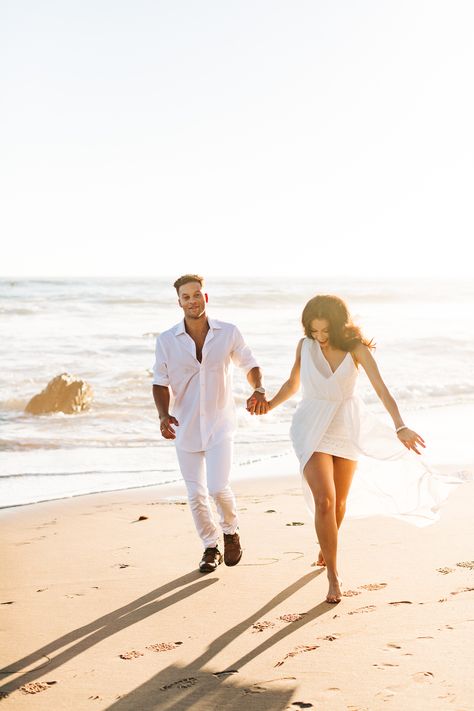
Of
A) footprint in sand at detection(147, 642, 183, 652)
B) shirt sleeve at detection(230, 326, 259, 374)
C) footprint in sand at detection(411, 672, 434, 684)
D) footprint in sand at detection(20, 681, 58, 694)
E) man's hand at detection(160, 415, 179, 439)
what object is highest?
shirt sleeve at detection(230, 326, 259, 374)

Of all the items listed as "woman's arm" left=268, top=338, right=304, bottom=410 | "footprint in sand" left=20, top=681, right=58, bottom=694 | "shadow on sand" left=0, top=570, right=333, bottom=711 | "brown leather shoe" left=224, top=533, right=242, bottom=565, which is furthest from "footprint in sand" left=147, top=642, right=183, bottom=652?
"woman's arm" left=268, top=338, right=304, bottom=410

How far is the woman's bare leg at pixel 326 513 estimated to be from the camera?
15.1ft

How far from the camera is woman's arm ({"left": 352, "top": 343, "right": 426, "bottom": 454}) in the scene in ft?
15.6

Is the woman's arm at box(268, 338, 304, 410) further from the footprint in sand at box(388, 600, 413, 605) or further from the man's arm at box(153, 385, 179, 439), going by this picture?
the footprint in sand at box(388, 600, 413, 605)

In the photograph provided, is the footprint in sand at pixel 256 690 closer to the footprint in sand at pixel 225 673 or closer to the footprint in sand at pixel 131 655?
the footprint in sand at pixel 225 673

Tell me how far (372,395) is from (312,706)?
11849mm

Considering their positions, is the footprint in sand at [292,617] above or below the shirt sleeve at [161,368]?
below

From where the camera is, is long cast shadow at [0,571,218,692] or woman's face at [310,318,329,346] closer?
long cast shadow at [0,571,218,692]

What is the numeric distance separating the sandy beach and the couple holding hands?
341 mm

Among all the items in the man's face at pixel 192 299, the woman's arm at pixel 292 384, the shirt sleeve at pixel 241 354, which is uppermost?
the man's face at pixel 192 299

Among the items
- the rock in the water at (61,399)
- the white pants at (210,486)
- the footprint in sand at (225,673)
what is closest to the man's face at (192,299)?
the white pants at (210,486)

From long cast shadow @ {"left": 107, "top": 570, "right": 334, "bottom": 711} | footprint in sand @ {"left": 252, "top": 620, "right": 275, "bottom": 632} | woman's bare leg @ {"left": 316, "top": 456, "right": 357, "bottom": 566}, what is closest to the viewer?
long cast shadow @ {"left": 107, "top": 570, "right": 334, "bottom": 711}

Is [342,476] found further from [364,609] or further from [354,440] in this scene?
[364,609]

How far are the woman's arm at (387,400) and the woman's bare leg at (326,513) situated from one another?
479 millimetres
